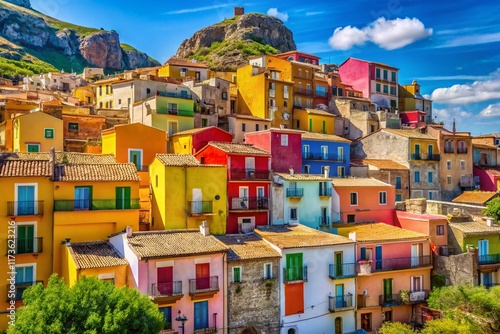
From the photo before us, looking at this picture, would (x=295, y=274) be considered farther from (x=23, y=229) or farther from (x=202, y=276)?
(x=23, y=229)

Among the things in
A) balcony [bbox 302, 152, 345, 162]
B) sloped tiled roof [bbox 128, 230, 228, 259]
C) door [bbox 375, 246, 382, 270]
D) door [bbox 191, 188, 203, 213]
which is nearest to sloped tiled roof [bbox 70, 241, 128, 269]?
sloped tiled roof [bbox 128, 230, 228, 259]

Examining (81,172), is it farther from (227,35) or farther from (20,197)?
(227,35)

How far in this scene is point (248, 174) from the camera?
1382 inches

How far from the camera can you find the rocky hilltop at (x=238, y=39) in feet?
285

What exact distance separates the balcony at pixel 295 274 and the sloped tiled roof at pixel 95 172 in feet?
34.7

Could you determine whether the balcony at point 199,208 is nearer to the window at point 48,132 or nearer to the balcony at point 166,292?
the balcony at point 166,292

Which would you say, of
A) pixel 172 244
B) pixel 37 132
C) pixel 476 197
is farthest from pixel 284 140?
pixel 476 197

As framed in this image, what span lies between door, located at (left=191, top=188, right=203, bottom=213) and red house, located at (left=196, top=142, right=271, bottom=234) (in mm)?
2667

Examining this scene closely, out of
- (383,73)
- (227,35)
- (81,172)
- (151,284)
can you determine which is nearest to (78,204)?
(81,172)

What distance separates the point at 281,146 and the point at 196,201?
1108cm

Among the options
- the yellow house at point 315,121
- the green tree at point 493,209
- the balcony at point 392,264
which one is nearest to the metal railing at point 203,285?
the balcony at point 392,264

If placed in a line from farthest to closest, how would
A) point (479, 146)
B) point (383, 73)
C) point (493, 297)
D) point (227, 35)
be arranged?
point (227, 35) → point (383, 73) → point (479, 146) → point (493, 297)

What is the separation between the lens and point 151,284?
996 inches

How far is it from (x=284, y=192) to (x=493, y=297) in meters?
15.0
